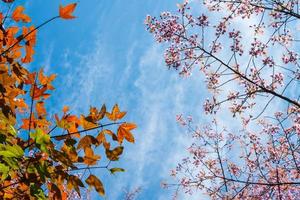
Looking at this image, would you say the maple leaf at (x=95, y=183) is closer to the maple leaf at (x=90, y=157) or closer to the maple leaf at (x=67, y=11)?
the maple leaf at (x=90, y=157)

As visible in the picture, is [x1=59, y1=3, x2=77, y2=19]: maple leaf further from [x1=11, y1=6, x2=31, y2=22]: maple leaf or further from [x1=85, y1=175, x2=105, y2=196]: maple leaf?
[x1=85, y1=175, x2=105, y2=196]: maple leaf

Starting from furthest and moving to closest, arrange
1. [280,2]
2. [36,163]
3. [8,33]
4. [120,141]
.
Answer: [280,2]
[8,33]
[120,141]
[36,163]

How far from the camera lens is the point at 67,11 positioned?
2.18 m

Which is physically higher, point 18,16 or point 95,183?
point 18,16

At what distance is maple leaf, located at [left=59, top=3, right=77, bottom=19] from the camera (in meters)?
2.15

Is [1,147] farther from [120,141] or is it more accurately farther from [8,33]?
[8,33]

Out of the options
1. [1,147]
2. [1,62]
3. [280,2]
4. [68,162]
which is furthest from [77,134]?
[280,2]

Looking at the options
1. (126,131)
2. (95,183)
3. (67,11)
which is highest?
(67,11)

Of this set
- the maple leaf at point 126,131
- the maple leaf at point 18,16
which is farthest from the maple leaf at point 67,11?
the maple leaf at point 126,131

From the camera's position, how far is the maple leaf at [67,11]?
2147 millimetres

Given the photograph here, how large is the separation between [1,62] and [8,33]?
0.65 feet

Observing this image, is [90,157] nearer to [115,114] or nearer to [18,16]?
[115,114]

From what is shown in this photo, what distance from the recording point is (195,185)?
1148 centimetres

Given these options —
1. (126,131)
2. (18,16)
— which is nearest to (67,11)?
(18,16)
